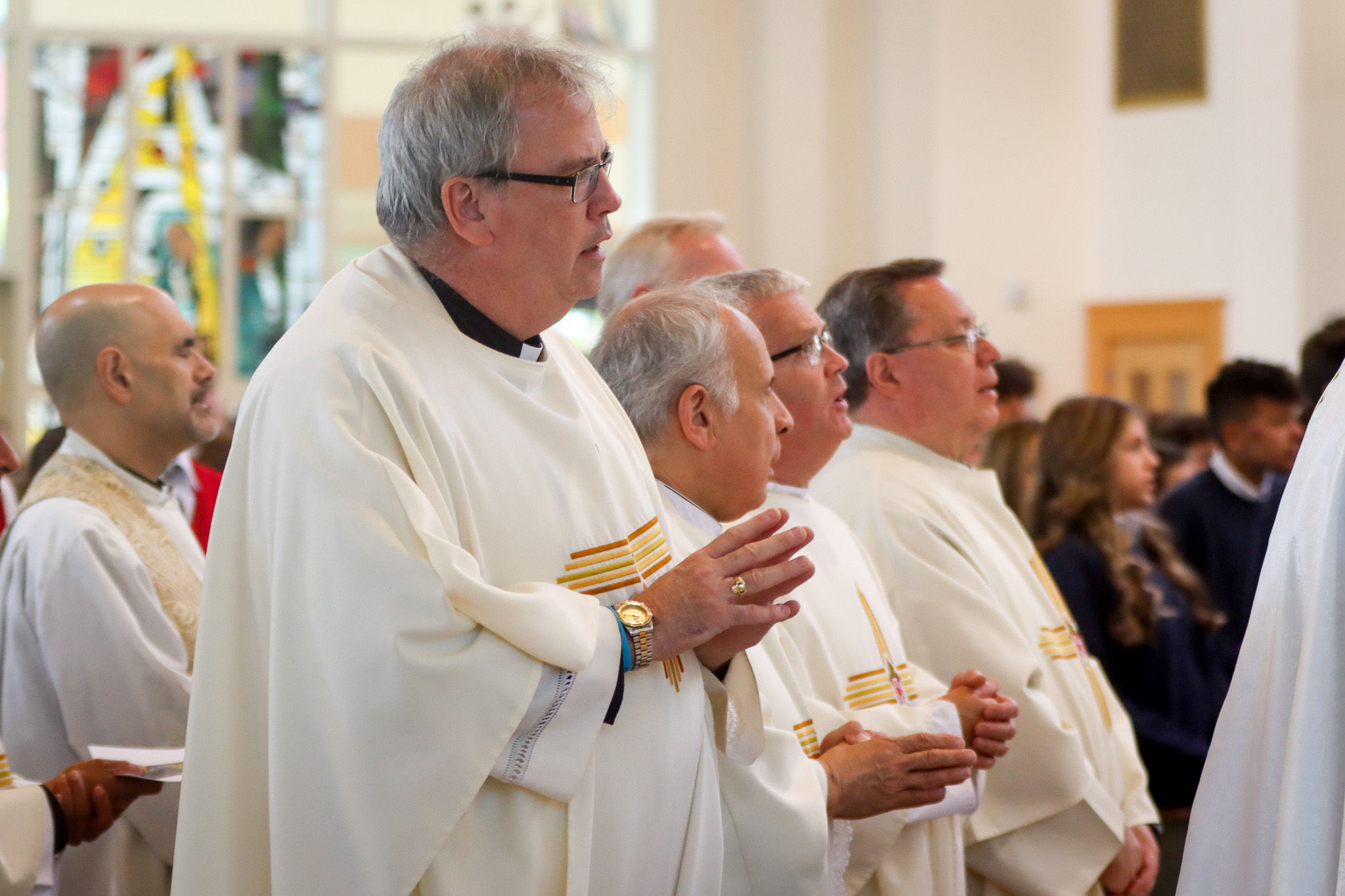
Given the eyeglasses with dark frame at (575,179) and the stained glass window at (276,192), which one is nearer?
the eyeglasses with dark frame at (575,179)

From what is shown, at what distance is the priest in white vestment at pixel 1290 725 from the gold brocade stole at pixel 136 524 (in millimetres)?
2068

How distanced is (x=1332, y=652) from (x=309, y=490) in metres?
1.45

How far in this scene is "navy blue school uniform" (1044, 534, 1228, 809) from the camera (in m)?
4.12

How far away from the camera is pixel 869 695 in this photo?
110 inches

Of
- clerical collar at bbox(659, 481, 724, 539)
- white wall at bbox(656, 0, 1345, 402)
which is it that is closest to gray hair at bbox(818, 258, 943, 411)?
clerical collar at bbox(659, 481, 724, 539)

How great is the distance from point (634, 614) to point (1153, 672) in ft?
8.82

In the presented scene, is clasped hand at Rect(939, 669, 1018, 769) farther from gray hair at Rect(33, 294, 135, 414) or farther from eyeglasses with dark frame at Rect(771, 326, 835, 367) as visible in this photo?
gray hair at Rect(33, 294, 135, 414)

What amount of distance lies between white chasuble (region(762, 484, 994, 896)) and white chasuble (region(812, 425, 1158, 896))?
0.75 feet

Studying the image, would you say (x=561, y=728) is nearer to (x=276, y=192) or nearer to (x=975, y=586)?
(x=975, y=586)

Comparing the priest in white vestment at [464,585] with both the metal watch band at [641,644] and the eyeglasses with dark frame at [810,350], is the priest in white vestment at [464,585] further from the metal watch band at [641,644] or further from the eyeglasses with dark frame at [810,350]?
the eyeglasses with dark frame at [810,350]

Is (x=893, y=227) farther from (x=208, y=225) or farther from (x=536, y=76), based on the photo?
(x=536, y=76)

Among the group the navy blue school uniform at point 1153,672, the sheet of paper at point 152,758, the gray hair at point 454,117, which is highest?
the gray hair at point 454,117

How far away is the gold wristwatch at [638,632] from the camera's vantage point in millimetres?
1998

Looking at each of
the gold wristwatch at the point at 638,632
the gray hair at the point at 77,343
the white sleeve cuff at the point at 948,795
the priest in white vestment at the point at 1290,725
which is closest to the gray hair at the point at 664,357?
the gold wristwatch at the point at 638,632
